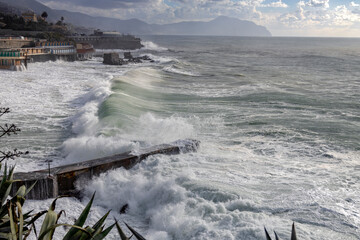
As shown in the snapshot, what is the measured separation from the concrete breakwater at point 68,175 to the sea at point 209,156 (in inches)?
7.5

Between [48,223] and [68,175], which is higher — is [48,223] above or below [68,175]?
above

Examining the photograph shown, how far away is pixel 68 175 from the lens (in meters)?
7.80

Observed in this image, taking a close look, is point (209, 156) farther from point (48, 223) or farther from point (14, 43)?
point (14, 43)

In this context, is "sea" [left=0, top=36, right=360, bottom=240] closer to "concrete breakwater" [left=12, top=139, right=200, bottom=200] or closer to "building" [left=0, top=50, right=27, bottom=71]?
"concrete breakwater" [left=12, top=139, right=200, bottom=200]

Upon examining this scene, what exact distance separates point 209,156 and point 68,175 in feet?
12.6

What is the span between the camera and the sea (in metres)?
6.41

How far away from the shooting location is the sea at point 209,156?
6.41m

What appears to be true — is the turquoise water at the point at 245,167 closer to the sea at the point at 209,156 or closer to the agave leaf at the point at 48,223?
the sea at the point at 209,156

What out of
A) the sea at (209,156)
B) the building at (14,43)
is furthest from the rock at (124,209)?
the building at (14,43)

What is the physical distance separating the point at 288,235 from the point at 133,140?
6370 millimetres

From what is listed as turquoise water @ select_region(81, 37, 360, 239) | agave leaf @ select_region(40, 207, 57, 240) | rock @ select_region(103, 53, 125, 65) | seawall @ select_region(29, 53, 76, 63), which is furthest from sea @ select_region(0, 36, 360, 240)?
rock @ select_region(103, 53, 125, 65)

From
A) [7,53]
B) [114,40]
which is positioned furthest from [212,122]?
[114,40]

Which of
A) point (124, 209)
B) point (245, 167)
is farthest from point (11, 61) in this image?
point (124, 209)

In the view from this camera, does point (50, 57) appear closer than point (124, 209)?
No
